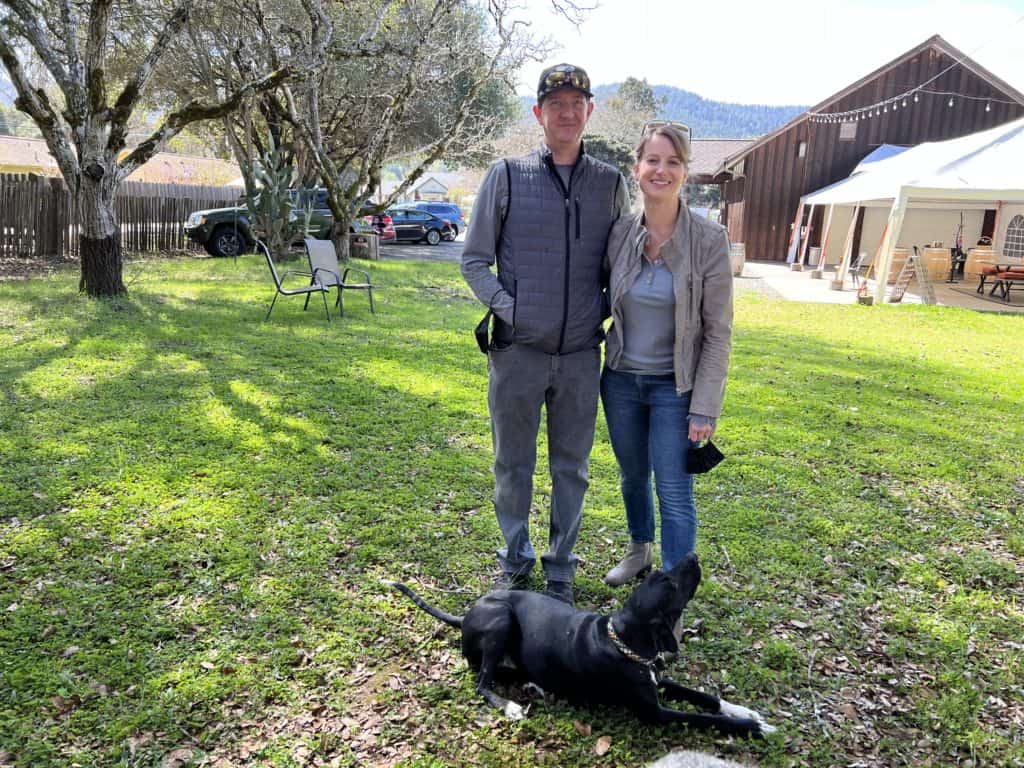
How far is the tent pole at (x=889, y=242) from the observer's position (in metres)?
13.2

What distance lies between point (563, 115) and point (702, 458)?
1.38 meters

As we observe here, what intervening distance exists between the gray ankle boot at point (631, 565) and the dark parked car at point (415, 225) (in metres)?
24.1

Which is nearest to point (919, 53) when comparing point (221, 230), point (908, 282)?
point (908, 282)

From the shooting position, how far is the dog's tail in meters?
2.90

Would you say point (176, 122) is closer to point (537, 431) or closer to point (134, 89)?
point (134, 89)

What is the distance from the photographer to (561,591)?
3096 mm

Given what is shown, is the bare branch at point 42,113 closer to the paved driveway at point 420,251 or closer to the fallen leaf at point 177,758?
the fallen leaf at point 177,758

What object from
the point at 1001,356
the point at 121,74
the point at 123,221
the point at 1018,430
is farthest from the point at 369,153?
the point at 1018,430

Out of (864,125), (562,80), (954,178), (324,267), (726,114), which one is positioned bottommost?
(324,267)

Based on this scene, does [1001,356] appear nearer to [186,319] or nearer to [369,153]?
[186,319]

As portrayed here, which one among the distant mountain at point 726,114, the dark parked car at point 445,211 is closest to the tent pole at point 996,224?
the dark parked car at point 445,211

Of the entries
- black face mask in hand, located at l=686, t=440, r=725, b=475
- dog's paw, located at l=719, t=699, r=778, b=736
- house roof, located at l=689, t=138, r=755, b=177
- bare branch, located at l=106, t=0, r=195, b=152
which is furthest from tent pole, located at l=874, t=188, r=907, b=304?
house roof, located at l=689, t=138, r=755, b=177

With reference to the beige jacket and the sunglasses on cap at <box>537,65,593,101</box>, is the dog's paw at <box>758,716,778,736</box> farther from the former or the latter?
the sunglasses on cap at <box>537,65,593,101</box>

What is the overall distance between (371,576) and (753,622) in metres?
1.69
